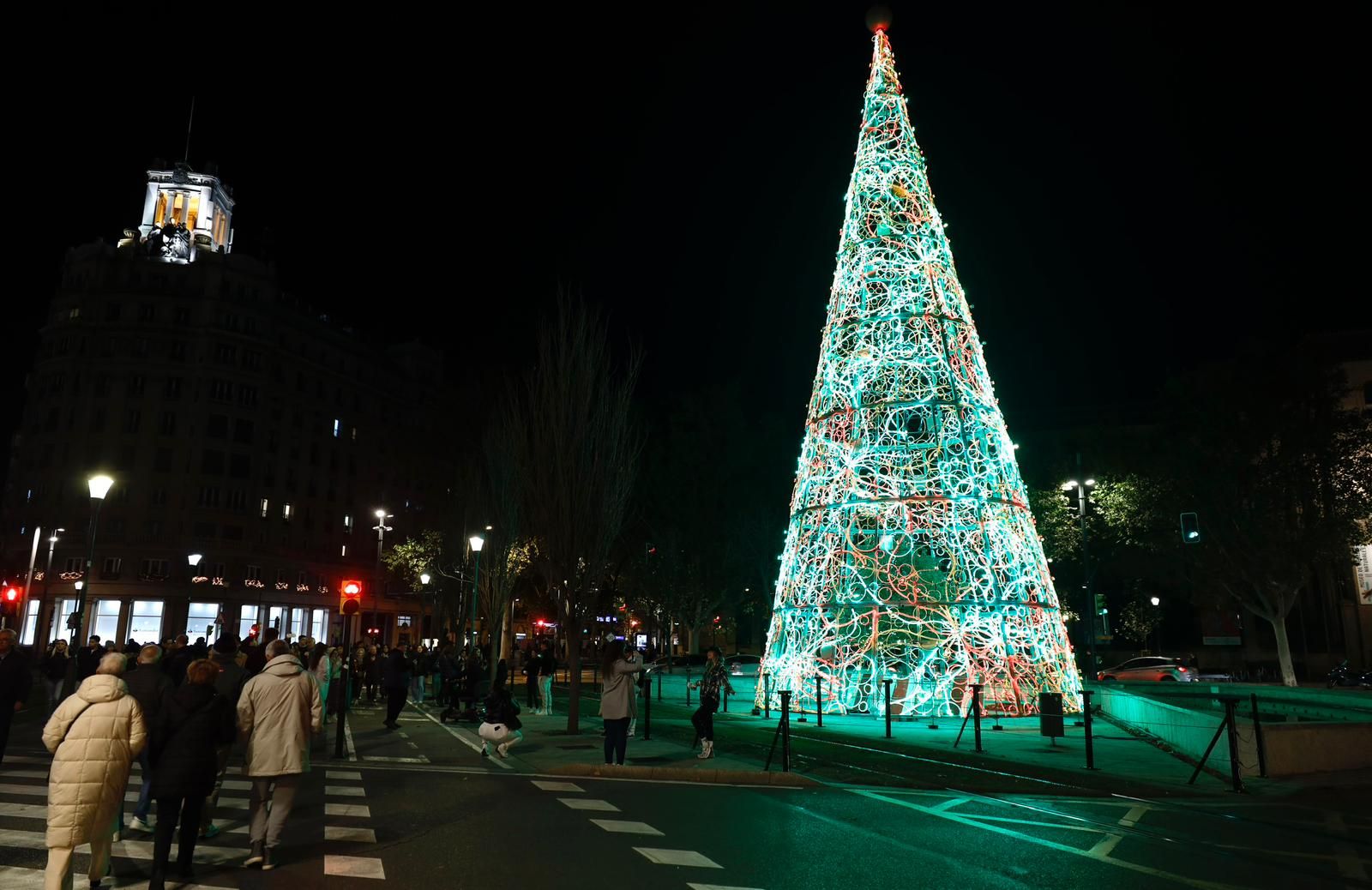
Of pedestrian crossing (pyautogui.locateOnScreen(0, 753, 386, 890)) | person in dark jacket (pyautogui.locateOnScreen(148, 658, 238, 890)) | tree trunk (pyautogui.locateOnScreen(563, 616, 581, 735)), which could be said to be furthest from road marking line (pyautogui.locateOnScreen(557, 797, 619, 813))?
tree trunk (pyautogui.locateOnScreen(563, 616, 581, 735))

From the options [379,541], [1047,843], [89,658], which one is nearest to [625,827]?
[1047,843]

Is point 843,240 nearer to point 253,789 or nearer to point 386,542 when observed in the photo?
point 253,789

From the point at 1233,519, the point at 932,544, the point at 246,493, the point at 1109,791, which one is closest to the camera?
the point at 1109,791

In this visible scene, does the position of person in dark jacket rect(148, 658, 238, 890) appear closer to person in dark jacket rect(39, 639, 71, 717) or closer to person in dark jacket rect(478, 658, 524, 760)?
person in dark jacket rect(478, 658, 524, 760)

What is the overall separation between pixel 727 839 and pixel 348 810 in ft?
13.2

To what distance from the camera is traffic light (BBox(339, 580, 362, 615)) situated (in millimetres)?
16641

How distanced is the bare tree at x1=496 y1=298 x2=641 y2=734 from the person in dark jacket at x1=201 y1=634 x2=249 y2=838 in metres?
8.27

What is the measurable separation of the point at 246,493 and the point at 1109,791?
198 ft

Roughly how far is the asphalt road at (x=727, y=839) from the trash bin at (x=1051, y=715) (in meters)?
4.14

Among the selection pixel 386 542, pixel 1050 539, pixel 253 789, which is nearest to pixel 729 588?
pixel 1050 539

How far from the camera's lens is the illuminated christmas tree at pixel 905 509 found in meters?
18.2

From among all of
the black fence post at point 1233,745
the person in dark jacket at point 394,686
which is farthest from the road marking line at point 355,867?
the person in dark jacket at point 394,686

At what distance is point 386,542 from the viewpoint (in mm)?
73125

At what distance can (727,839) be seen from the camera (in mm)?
8102
